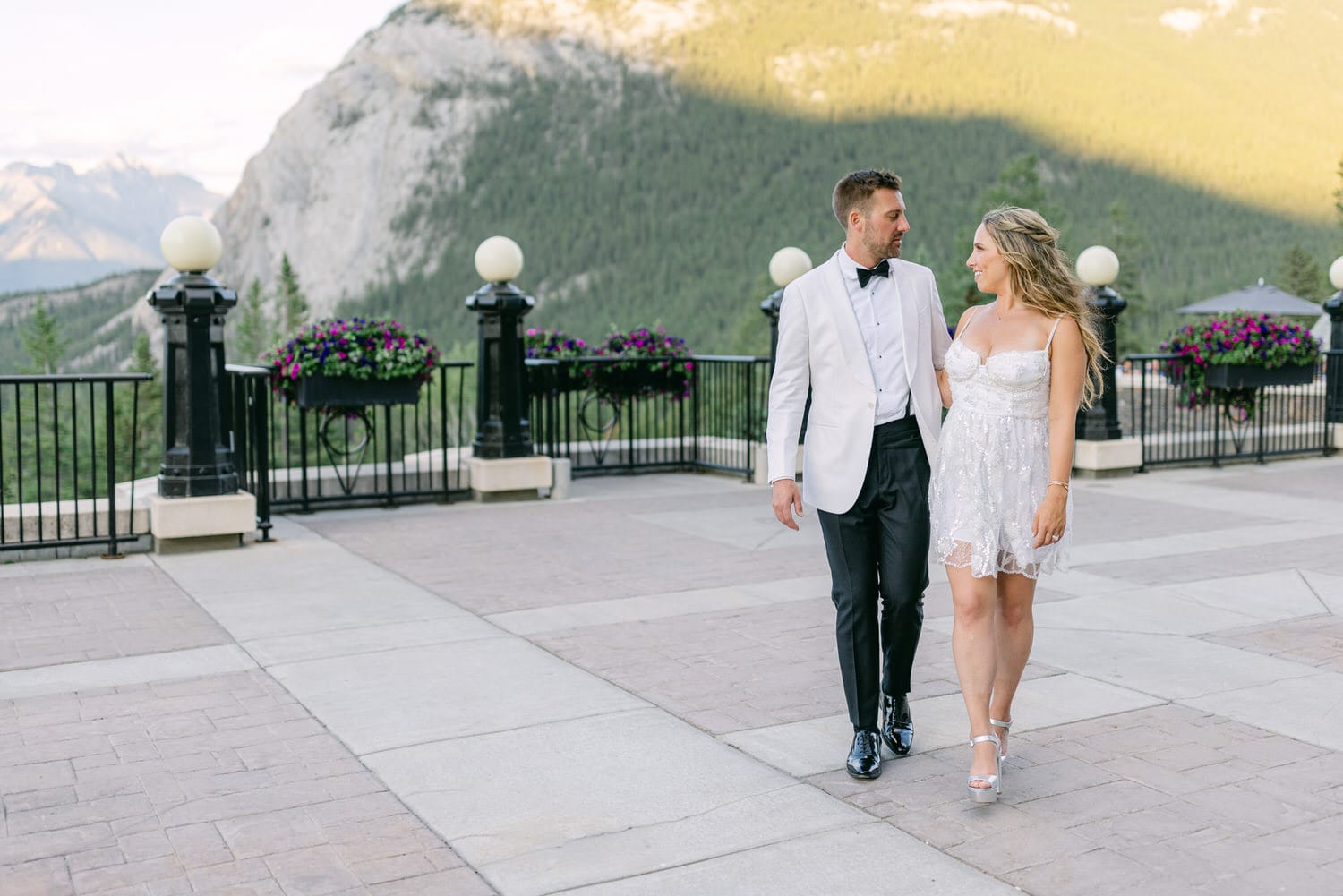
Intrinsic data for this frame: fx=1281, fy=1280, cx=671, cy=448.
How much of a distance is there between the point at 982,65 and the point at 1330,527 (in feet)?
469

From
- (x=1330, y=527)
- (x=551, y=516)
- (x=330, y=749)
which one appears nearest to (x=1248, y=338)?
(x=1330, y=527)

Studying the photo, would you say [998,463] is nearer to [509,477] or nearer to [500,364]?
[509,477]

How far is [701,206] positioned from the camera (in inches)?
5212

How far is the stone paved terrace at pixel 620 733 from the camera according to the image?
352 centimetres

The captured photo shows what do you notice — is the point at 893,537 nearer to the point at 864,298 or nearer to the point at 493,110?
the point at 864,298

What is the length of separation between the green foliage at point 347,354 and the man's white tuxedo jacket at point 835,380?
6.35 metres

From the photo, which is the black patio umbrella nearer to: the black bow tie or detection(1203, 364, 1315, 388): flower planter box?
detection(1203, 364, 1315, 388): flower planter box

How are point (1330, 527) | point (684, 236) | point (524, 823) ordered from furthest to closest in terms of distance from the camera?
1. point (684, 236)
2. point (1330, 527)
3. point (524, 823)

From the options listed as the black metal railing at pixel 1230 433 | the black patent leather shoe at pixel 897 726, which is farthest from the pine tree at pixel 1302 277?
the black patent leather shoe at pixel 897 726

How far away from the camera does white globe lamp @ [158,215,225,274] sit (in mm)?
8828

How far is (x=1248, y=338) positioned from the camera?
1342 centimetres

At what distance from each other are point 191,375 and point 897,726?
614 centimetres

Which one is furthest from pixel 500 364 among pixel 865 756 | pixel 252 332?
pixel 252 332

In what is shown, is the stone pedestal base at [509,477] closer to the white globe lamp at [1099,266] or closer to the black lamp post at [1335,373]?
the white globe lamp at [1099,266]
